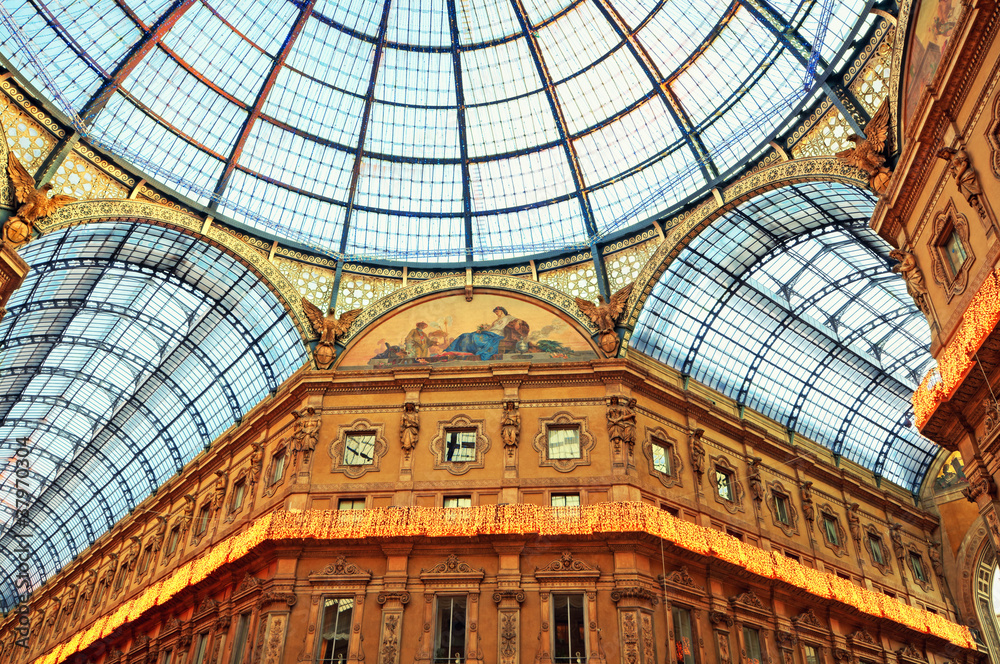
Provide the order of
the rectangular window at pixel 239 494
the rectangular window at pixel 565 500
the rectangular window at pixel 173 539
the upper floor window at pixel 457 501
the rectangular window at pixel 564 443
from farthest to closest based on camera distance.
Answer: the rectangular window at pixel 173 539
the rectangular window at pixel 239 494
the rectangular window at pixel 564 443
the upper floor window at pixel 457 501
the rectangular window at pixel 565 500

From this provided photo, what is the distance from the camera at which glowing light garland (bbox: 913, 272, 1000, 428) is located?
19391 mm

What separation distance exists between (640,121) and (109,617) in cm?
4155

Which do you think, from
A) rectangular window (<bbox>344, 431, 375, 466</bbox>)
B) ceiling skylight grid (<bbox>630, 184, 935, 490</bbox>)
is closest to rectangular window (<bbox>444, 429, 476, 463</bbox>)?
rectangular window (<bbox>344, 431, 375, 466</bbox>)

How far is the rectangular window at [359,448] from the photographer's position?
109ft

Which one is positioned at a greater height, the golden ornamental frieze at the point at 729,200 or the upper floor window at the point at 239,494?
the golden ornamental frieze at the point at 729,200

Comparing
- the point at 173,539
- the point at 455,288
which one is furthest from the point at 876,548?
the point at 173,539

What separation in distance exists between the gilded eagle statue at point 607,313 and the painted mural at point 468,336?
2.79ft

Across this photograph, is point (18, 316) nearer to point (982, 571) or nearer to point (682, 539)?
point (682, 539)

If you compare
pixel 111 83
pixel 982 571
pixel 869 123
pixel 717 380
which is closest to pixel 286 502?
pixel 111 83

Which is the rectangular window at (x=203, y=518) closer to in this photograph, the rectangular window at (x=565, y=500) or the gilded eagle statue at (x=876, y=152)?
the rectangular window at (x=565, y=500)

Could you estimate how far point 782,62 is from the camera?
32.1 m

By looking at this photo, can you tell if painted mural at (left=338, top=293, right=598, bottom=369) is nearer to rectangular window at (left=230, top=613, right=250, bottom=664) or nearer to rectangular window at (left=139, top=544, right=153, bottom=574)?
rectangular window at (left=230, top=613, right=250, bottom=664)

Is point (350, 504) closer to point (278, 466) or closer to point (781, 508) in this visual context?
point (278, 466)

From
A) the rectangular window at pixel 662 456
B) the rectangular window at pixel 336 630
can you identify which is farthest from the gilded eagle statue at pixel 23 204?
the rectangular window at pixel 662 456
